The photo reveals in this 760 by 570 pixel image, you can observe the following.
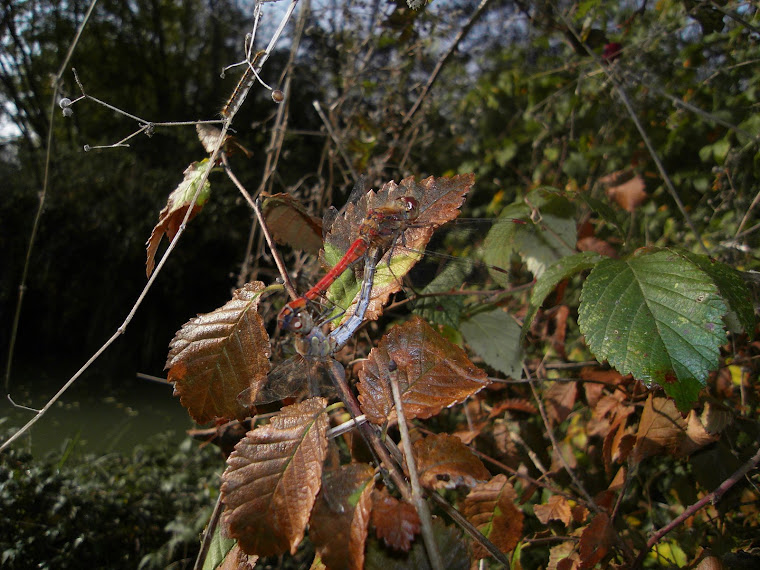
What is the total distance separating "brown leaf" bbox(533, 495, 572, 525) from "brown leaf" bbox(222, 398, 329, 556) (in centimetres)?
47

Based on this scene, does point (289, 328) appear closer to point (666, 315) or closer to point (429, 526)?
point (429, 526)

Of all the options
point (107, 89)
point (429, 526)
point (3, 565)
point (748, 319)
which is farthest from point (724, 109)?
point (107, 89)

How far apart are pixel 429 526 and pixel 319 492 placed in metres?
0.09

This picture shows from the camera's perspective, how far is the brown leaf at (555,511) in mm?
696

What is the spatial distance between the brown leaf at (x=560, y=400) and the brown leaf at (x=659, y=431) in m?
0.19

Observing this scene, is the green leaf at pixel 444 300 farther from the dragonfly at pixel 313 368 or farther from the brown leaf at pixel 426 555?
the brown leaf at pixel 426 555

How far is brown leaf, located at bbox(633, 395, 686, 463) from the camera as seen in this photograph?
0.67 m

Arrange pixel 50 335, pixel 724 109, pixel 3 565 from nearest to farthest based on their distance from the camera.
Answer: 1. pixel 3 565
2. pixel 724 109
3. pixel 50 335

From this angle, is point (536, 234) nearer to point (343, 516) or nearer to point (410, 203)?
point (410, 203)

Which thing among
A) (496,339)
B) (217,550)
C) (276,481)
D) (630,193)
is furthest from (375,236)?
(630,193)

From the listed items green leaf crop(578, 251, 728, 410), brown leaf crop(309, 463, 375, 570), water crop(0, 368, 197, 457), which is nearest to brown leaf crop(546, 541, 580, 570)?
green leaf crop(578, 251, 728, 410)

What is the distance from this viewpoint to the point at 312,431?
0.40 meters

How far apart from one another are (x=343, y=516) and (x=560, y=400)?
25.1 inches

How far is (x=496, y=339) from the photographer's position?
881mm
